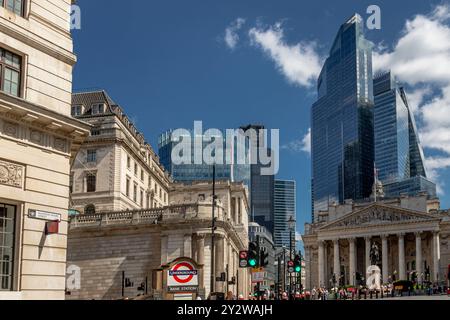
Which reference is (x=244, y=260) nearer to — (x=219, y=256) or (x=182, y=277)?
(x=182, y=277)

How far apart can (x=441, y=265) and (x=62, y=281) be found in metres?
114

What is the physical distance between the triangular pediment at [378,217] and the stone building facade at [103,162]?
2599 inches

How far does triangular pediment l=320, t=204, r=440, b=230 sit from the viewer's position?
407 feet

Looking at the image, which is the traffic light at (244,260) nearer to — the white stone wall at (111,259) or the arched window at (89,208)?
the white stone wall at (111,259)

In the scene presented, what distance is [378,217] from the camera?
128m

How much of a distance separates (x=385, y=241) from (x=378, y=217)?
5008 millimetres

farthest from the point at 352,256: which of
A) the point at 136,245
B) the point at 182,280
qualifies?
the point at 182,280

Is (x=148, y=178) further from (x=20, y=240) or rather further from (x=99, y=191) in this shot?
A: (x=20, y=240)

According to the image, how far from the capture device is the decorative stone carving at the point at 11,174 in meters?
19.7

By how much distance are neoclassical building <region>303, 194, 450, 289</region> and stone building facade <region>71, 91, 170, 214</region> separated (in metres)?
64.6

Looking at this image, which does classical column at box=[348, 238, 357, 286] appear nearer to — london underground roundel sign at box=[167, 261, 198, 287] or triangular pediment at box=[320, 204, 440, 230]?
triangular pediment at box=[320, 204, 440, 230]

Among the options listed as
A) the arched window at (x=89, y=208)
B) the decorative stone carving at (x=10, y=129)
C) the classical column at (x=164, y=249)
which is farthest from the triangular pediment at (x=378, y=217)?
the decorative stone carving at (x=10, y=129)
